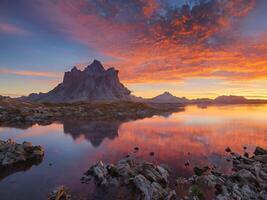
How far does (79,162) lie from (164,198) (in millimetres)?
21434

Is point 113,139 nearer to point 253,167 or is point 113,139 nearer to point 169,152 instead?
point 169,152

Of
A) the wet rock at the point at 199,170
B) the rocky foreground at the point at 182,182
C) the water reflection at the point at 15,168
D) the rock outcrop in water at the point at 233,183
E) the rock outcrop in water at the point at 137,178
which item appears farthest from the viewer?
the water reflection at the point at 15,168

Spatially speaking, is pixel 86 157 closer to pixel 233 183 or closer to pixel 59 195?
pixel 59 195

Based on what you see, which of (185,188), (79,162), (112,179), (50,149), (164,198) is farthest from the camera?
(50,149)

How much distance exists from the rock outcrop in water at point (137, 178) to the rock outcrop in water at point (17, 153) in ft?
52.4

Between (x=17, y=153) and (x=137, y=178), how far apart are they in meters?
27.1

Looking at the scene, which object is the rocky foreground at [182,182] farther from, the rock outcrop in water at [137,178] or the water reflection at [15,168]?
the water reflection at [15,168]

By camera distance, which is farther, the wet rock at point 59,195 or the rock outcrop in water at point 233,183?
the rock outcrop in water at point 233,183

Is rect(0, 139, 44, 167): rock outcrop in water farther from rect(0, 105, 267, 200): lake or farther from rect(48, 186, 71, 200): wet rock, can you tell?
rect(48, 186, 71, 200): wet rock

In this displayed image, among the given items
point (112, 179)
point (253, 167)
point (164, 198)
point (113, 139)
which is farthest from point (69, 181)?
point (113, 139)

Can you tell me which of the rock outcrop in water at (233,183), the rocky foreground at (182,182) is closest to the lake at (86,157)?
the rocky foreground at (182,182)

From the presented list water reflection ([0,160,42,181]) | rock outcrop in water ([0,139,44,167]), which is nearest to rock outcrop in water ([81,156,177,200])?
water reflection ([0,160,42,181])

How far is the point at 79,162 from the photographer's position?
40938 millimetres

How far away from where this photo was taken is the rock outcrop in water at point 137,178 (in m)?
26.3
